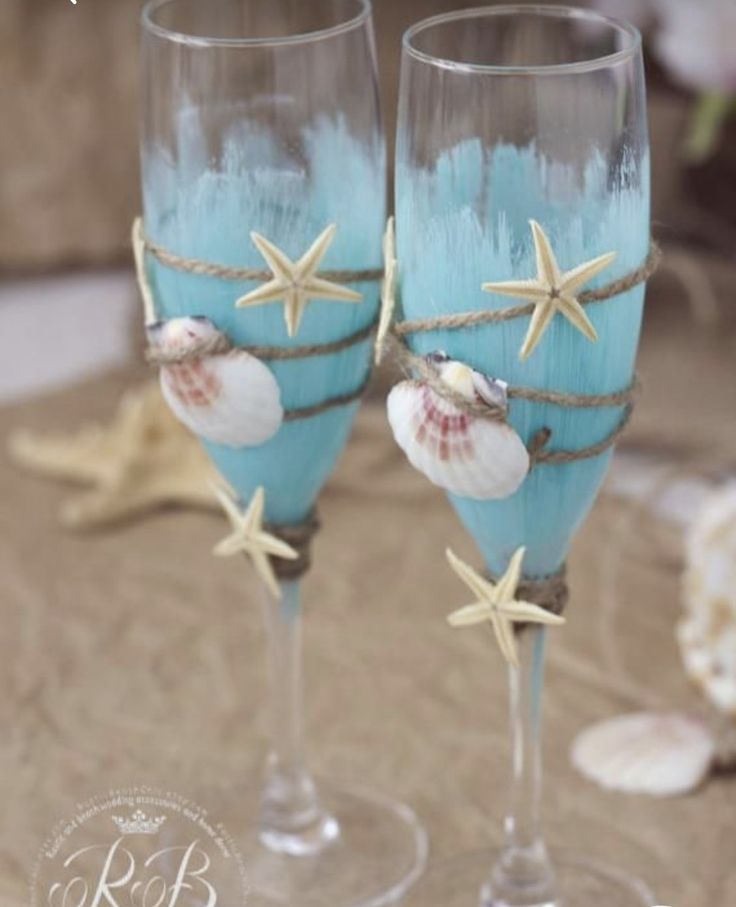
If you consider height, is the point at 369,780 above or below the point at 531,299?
below

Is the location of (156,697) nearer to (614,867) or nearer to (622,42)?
(614,867)

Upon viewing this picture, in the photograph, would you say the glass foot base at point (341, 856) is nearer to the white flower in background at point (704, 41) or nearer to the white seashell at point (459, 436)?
the white seashell at point (459, 436)

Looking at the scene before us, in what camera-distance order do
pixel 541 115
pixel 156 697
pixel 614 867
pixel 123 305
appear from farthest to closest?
pixel 123 305, pixel 156 697, pixel 614 867, pixel 541 115

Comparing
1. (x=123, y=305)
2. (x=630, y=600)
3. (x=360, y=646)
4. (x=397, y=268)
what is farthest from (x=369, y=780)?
(x=123, y=305)

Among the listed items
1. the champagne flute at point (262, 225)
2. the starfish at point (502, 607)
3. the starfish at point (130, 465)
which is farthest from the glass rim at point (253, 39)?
the starfish at point (130, 465)

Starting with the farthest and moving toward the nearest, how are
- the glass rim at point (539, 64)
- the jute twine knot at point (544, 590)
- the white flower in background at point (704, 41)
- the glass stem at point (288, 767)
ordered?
the white flower in background at point (704, 41) < the glass stem at point (288, 767) < the jute twine knot at point (544, 590) < the glass rim at point (539, 64)

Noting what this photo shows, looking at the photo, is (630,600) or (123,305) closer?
(630,600)

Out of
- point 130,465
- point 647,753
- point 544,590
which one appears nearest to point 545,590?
point 544,590
